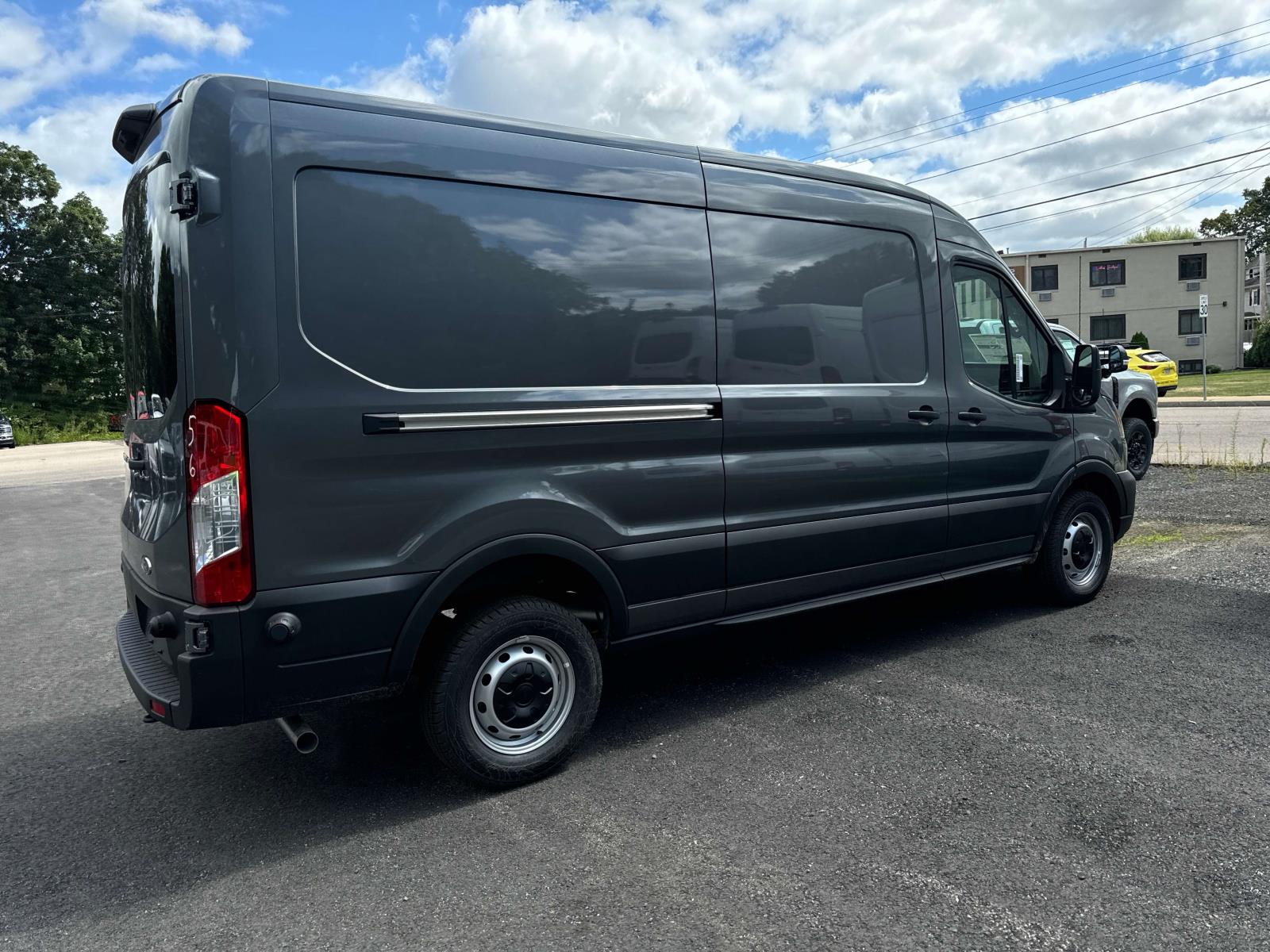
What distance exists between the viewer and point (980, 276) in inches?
206

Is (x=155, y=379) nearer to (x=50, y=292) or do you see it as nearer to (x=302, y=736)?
(x=302, y=736)

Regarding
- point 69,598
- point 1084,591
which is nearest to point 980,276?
point 1084,591

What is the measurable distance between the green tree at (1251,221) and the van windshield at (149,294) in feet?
272

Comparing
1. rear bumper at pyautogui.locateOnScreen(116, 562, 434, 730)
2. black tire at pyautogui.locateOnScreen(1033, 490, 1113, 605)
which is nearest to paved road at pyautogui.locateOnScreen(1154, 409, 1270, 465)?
black tire at pyautogui.locateOnScreen(1033, 490, 1113, 605)

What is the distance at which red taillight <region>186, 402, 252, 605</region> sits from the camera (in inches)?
115

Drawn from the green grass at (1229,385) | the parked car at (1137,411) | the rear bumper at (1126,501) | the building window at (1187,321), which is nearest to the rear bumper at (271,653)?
the rear bumper at (1126,501)

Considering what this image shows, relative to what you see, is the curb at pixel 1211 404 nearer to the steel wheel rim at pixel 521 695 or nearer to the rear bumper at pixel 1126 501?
the rear bumper at pixel 1126 501

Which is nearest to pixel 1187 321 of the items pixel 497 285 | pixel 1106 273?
pixel 1106 273

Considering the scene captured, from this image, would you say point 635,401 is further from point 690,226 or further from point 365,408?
point 365,408

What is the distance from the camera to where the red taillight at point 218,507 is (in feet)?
9.56

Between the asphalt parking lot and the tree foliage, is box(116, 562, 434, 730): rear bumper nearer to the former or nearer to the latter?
the asphalt parking lot

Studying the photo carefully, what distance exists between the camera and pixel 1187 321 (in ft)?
152

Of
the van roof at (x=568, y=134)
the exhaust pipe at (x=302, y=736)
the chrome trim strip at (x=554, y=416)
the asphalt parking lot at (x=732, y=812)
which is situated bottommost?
the asphalt parking lot at (x=732, y=812)

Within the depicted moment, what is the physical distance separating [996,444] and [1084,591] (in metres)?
1.35
